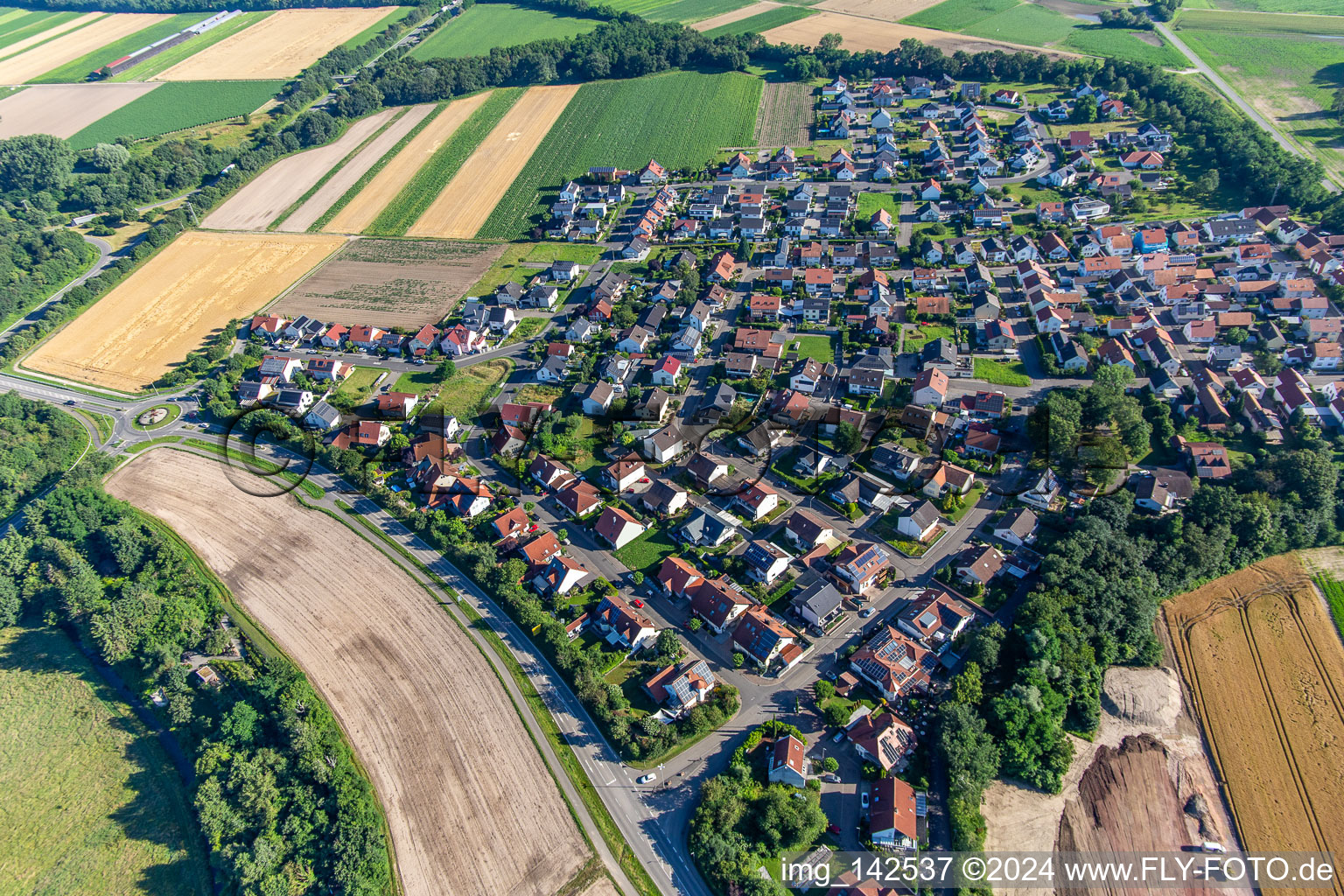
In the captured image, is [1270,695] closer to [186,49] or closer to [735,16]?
[735,16]

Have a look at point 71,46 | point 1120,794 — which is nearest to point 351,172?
point 71,46

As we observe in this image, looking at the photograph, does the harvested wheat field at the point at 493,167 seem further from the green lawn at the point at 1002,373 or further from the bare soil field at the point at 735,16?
the green lawn at the point at 1002,373

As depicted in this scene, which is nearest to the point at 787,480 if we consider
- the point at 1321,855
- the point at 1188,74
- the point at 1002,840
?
the point at 1002,840

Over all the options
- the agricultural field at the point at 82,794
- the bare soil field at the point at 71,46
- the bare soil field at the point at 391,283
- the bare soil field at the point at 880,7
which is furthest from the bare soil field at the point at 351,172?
the bare soil field at the point at 71,46

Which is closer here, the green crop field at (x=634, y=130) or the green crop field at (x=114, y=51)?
the green crop field at (x=634, y=130)

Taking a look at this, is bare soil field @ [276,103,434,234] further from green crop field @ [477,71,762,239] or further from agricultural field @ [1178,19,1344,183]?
agricultural field @ [1178,19,1344,183]

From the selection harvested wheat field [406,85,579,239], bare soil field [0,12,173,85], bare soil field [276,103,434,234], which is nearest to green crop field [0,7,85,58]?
bare soil field [0,12,173,85]
